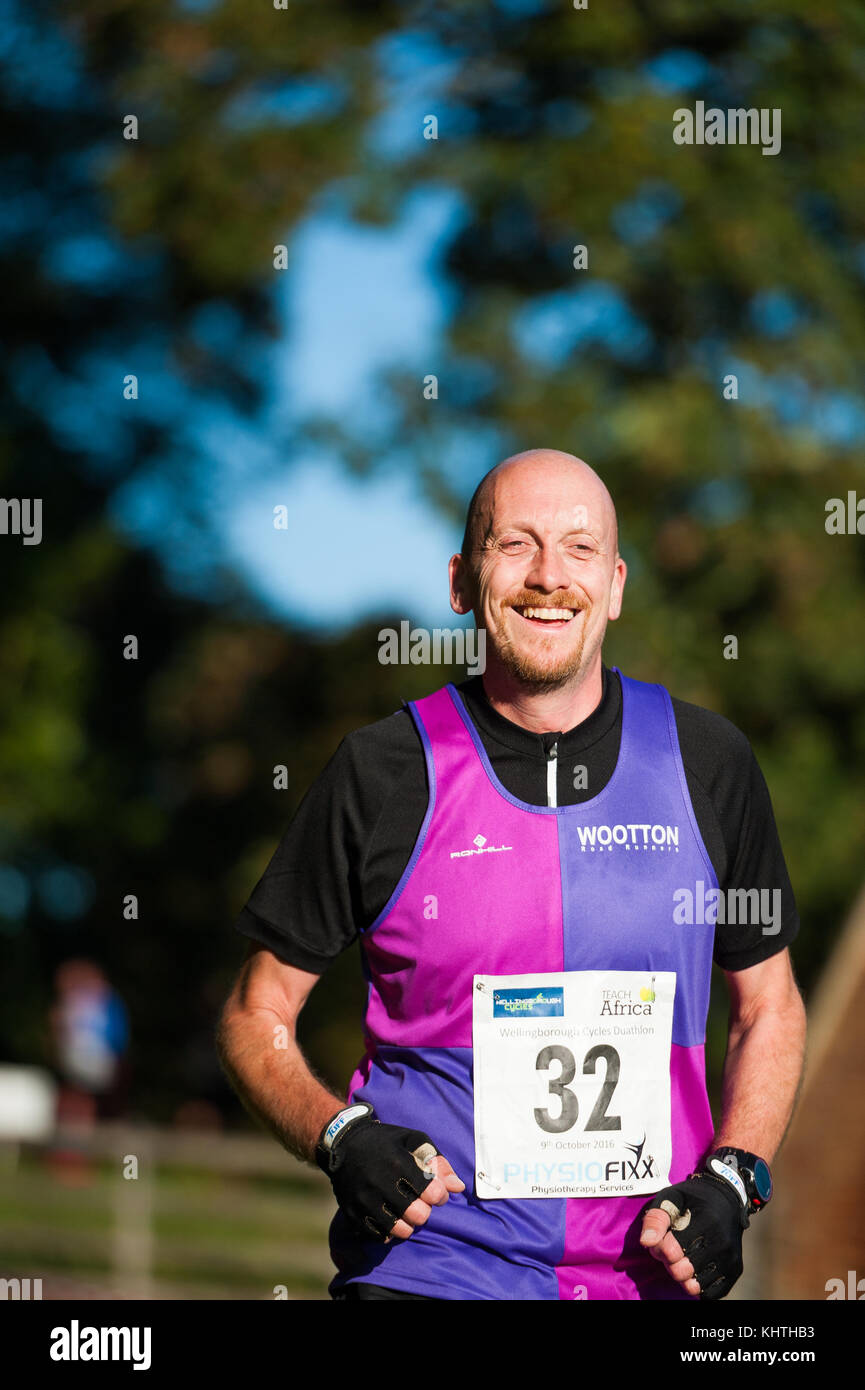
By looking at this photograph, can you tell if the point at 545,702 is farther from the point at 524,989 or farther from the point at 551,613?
the point at 524,989

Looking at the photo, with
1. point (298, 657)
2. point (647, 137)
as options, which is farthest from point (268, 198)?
point (298, 657)

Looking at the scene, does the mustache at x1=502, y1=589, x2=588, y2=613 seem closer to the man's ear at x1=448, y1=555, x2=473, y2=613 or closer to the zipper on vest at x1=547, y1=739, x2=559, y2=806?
the man's ear at x1=448, y1=555, x2=473, y2=613

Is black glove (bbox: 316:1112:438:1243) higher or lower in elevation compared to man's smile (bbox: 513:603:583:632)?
lower

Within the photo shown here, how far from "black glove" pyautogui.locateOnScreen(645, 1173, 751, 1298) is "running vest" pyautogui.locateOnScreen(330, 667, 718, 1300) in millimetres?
150

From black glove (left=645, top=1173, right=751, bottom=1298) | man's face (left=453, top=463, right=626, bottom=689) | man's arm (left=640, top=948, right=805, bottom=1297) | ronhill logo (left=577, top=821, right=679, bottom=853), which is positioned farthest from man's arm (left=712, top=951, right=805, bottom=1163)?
man's face (left=453, top=463, right=626, bottom=689)

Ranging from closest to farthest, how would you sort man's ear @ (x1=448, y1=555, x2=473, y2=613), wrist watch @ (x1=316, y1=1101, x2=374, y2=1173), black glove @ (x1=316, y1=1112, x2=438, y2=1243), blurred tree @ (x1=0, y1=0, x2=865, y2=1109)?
black glove @ (x1=316, y1=1112, x2=438, y2=1243), wrist watch @ (x1=316, y1=1101, x2=374, y2=1173), man's ear @ (x1=448, y1=555, x2=473, y2=613), blurred tree @ (x1=0, y1=0, x2=865, y2=1109)

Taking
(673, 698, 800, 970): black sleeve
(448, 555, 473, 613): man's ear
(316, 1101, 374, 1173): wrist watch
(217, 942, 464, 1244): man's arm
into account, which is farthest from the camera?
(448, 555, 473, 613): man's ear

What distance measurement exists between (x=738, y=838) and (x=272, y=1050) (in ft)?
3.34

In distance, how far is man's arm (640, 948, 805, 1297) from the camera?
11.6ft

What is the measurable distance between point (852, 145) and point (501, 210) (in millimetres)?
2889

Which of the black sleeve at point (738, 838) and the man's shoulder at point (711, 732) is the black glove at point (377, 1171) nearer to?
the black sleeve at point (738, 838)

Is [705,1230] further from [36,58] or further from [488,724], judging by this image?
[36,58]

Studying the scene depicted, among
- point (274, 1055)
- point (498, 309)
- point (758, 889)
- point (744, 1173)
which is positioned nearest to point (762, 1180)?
point (744, 1173)

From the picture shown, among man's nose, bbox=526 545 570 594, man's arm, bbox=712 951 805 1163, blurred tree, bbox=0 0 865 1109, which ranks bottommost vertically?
man's arm, bbox=712 951 805 1163
